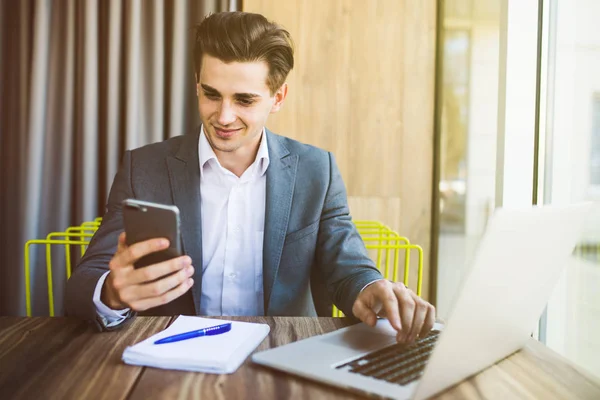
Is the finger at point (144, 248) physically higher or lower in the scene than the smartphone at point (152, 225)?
lower

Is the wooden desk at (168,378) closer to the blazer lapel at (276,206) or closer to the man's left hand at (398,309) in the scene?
the man's left hand at (398,309)

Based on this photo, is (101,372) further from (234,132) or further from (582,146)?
(582,146)

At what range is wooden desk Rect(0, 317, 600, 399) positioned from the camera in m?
0.68

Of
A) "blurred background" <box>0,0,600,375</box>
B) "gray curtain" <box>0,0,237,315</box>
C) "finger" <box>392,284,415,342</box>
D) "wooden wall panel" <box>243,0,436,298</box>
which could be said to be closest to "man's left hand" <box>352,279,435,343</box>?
"finger" <box>392,284,415,342</box>

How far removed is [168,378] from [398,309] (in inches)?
16.1

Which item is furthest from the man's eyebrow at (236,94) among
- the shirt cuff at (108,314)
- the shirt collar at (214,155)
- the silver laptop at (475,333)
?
the silver laptop at (475,333)

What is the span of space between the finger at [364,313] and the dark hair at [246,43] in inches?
31.8

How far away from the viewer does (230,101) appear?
57.5 inches

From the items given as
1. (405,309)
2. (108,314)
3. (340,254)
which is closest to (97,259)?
(108,314)

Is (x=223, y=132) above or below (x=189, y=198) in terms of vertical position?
above

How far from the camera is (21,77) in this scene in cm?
230

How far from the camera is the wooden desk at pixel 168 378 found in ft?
2.24

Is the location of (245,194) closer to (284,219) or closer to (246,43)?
(284,219)

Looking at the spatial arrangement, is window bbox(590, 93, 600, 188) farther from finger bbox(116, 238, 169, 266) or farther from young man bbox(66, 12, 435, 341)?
finger bbox(116, 238, 169, 266)
